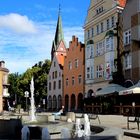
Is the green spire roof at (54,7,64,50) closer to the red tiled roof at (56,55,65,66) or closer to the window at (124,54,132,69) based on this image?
the red tiled roof at (56,55,65,66)

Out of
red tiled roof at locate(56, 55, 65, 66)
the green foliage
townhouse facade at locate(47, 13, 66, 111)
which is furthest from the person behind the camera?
the green foliage

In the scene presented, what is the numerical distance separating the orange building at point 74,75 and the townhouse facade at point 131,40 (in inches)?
584

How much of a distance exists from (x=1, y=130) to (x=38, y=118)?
8.24 metres

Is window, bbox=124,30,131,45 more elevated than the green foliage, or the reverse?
window, bbox=124,30,131,45

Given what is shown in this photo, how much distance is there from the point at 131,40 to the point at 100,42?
1051 centimetres

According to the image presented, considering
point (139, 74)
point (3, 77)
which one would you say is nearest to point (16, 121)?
point (139, 74)

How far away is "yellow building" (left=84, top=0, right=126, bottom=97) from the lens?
5203 cm

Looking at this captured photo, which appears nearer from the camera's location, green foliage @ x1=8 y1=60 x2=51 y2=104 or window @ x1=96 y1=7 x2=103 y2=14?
window @ x1=96 y1=7 x2=103 y2=14

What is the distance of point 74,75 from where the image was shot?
216 ft

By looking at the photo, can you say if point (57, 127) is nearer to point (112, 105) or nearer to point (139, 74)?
point (112, 105)

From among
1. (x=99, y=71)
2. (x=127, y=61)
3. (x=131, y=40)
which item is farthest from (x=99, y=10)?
(x=131, y=40)

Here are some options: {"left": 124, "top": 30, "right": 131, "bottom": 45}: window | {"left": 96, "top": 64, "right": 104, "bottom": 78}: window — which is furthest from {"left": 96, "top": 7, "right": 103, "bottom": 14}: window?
{"left": 124, "top": 30, "right": 131, "bottom": 45}: window

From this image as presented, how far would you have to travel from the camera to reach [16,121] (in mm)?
17703

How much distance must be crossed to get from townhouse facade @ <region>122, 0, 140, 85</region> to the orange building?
1484 centimetres
